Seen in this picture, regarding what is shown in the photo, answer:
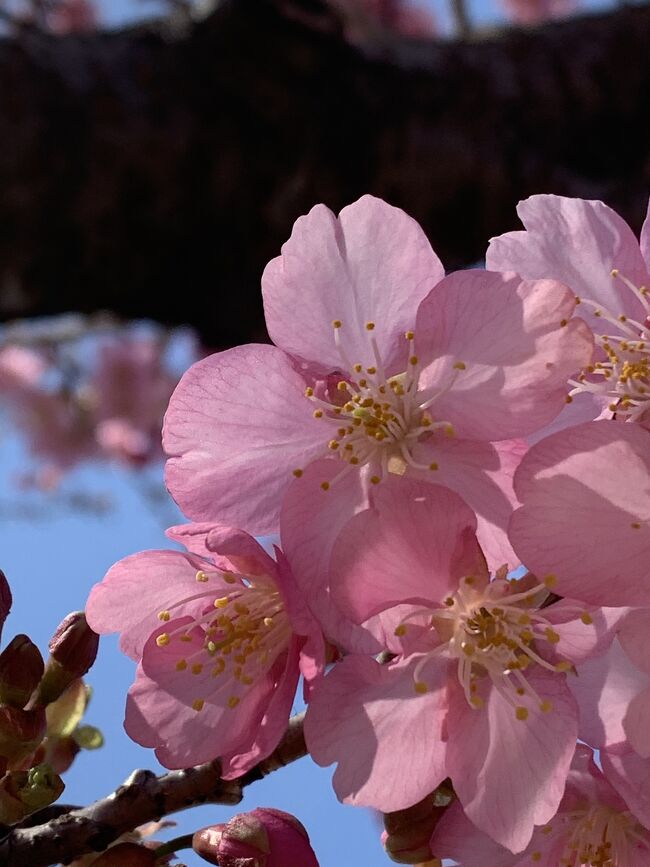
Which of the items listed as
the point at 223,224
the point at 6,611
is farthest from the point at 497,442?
the point at 223,224

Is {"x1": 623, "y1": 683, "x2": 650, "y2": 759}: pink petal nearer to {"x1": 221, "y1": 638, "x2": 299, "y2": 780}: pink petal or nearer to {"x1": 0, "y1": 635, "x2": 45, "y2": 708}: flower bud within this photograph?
{"x1": 221, "y1": 638, "x2": 299, "y2": 780}: pink petal

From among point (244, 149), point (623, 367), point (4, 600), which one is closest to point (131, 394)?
point (244, 149)

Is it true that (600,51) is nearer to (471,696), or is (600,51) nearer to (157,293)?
(157,293)

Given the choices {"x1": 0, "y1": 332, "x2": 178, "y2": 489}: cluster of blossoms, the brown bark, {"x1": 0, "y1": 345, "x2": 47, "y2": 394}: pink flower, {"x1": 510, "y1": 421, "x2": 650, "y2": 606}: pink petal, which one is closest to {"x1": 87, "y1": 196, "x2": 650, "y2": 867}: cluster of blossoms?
{"x1": 510, "y1": 421, "x2": 650, "y2": 606}: pink petal

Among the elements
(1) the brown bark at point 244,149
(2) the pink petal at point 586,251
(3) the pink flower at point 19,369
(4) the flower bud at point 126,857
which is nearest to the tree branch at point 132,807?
(4) the flower bud at point 126,857

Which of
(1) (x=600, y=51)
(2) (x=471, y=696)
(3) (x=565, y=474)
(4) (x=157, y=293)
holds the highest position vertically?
(1) (x=600, y=51)

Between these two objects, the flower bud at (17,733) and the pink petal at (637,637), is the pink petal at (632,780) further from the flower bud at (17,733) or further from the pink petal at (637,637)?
the flower bud at (17,733)
